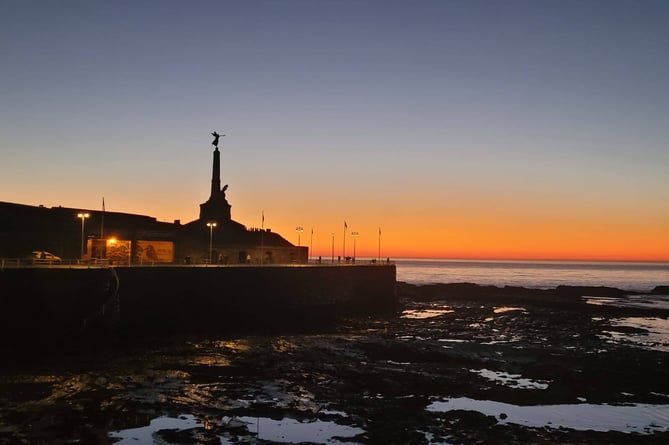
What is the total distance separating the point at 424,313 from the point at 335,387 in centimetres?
3936

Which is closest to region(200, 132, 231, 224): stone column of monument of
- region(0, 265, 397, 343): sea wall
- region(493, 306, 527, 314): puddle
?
region(0, 265, 397, 343): sea wall

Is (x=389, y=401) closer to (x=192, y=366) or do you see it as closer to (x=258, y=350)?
(x=192, y=366)

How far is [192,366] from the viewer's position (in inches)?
1223

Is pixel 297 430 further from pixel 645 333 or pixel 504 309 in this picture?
pixel 504 309

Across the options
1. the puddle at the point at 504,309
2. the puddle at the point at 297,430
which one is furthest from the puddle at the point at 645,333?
the puddle at the point at 297,430

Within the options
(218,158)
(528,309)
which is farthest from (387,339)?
(218,158)

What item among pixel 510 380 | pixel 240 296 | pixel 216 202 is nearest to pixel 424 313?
pixel 240 296

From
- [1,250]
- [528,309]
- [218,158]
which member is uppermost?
[218,158]

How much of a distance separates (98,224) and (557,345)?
1650 inches

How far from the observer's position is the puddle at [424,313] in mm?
61688

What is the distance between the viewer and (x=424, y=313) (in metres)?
65.3

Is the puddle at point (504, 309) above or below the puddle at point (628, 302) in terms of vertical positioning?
above

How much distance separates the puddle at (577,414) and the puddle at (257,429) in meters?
4.97

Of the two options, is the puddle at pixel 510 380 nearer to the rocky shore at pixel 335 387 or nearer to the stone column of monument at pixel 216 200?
the rocky shore at pixel 335 387
